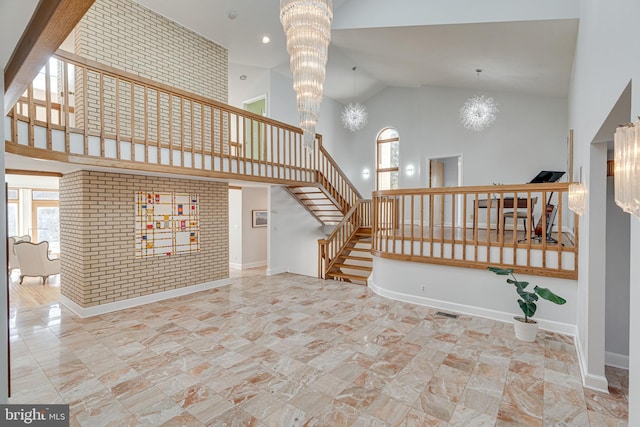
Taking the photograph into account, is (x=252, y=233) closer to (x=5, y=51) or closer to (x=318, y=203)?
(x=318, y=203)

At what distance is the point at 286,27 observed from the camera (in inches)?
144

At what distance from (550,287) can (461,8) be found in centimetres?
439

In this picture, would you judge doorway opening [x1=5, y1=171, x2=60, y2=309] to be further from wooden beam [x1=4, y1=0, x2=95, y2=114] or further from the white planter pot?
the white planter pot

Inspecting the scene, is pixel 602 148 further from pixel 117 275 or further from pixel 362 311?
pixel 117 275

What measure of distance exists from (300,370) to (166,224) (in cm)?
409

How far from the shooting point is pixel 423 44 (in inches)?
236

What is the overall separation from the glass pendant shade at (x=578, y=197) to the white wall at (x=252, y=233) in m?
7.02

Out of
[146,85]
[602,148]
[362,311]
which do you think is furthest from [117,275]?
[602,148]

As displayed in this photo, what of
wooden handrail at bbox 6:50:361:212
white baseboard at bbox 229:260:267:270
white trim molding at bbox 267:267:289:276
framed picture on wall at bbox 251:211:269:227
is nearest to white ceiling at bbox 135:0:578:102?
wooden handrail at bbox 6:50:361:212

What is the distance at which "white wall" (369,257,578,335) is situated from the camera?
4.14 metres

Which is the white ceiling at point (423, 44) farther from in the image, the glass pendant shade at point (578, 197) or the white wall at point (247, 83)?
the glass pendant shade at point (578, 197)

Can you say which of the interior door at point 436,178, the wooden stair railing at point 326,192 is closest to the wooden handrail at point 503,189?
the wooden stair railing at point 326,192

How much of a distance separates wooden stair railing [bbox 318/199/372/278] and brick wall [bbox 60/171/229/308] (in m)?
3.07

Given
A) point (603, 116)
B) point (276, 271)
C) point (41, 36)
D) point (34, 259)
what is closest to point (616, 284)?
point (603, 116)
